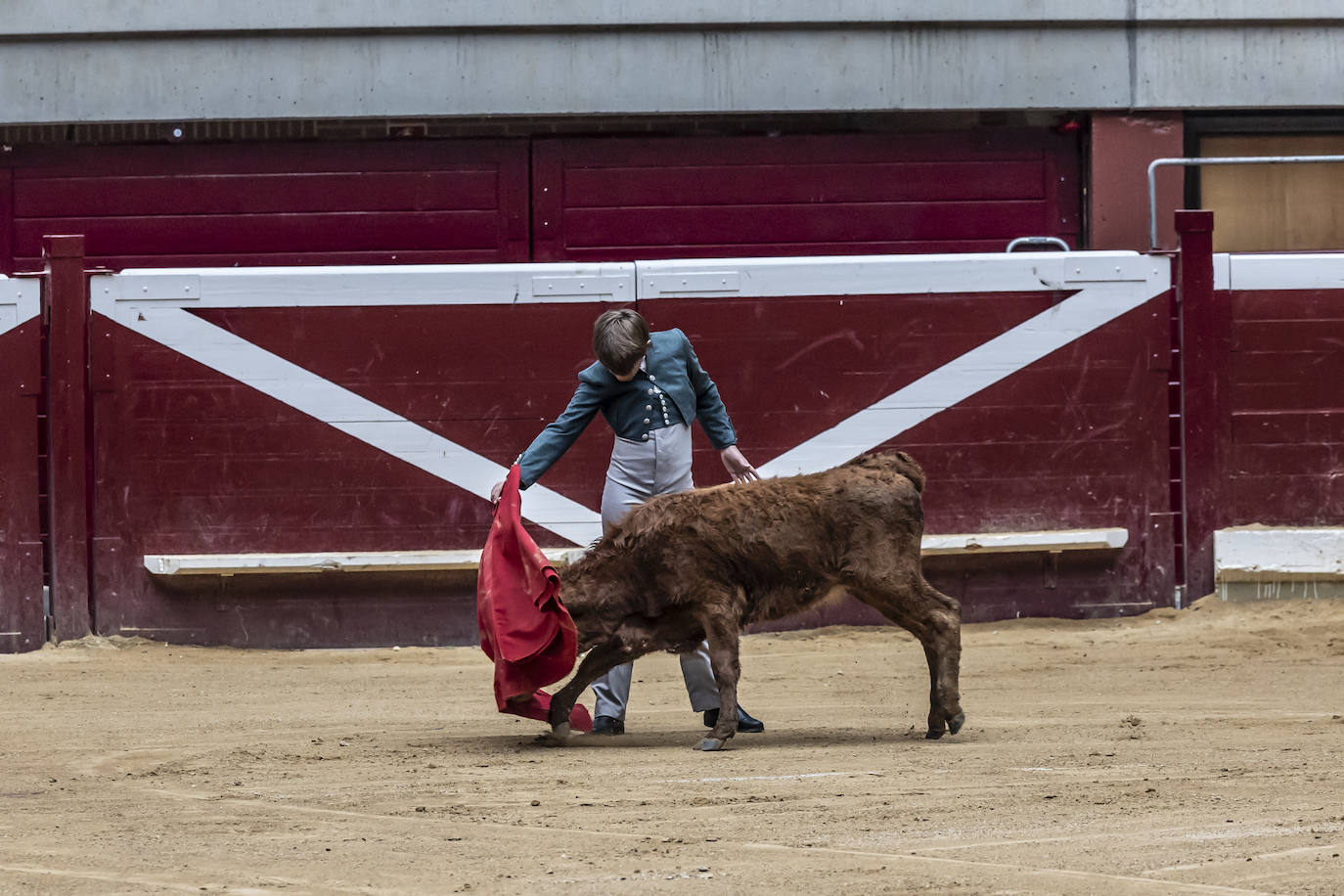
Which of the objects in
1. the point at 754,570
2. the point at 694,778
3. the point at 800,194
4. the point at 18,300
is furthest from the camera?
the point at 800,194

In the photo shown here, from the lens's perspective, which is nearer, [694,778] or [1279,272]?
[694,778]

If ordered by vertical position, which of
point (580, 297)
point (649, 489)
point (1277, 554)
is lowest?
point (1277, 554)

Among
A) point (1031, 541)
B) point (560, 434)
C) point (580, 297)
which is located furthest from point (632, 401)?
point (1031, 541)

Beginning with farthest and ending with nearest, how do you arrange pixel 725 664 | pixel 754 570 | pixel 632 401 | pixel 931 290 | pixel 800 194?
pixel 800 194, pixel 931 290, pixel 632 401, pixel 754 570, pixel 725 664

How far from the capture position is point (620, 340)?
6.39 m

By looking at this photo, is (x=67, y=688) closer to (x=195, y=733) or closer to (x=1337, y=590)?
(x=195, y=733)

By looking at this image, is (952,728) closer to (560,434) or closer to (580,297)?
(560,434)

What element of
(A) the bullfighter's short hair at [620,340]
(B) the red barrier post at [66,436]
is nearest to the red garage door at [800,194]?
(B) the red barrier post at [66,436]

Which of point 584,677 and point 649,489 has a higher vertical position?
point 649,489

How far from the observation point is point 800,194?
11320mm

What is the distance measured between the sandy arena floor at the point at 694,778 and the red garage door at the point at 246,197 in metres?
3.18

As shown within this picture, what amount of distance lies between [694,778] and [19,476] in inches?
189

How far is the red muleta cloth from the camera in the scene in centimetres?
623

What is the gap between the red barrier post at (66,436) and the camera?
8.95 meters
